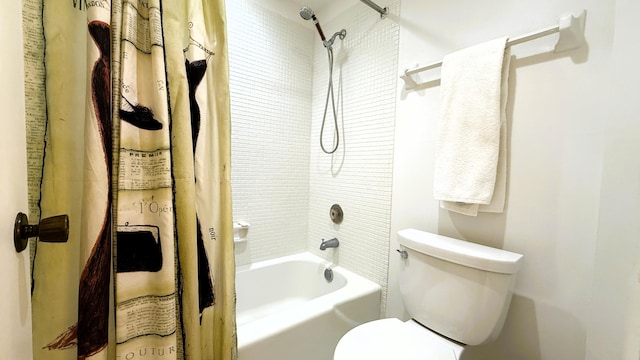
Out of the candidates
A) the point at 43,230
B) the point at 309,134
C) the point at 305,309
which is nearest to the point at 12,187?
the point at 43,230

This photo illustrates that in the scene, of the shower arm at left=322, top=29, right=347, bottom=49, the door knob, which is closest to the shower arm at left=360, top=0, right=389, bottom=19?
the shower arm at left=322, top=29, right=347, bottom=49

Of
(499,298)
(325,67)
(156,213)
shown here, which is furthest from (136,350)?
(325,67)

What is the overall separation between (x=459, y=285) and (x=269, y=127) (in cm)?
148

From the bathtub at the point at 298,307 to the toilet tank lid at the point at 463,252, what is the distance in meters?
0.51

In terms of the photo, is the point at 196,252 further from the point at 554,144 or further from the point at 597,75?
the point at 597,75

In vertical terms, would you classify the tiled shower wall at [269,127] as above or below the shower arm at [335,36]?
below

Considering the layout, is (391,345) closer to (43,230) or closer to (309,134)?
(43,230)

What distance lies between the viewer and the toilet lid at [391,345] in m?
0.88

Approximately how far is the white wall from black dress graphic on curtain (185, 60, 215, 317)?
1058mm

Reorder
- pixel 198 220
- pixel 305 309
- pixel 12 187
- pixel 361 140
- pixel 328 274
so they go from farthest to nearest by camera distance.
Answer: pixel 328 274
pixel 361 140
pixel 305 309
pixel 198 220
pixel 12 187

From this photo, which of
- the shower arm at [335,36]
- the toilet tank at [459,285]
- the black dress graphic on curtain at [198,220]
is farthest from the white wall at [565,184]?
the black dress graphic on curtain at [198,220]

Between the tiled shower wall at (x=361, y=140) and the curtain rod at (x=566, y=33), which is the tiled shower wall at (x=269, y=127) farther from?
the curtain rod at (x=566, y=33)

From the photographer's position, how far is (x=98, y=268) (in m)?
0.65

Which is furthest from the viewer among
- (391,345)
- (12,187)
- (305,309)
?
(305,309)
